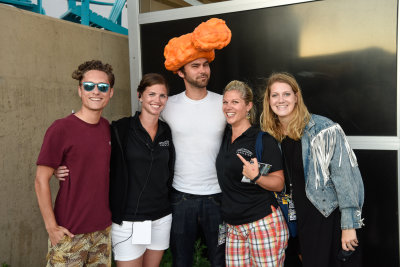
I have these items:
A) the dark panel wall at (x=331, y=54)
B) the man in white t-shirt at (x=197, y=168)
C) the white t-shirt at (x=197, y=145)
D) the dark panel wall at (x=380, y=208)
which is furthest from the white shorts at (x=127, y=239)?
the dark panel wall at (x=380, y=208)

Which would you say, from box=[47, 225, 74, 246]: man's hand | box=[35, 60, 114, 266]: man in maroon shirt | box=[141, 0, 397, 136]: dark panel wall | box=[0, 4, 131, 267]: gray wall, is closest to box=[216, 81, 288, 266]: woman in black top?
box=[35, 60, 114, 266]: man in maroon shirt

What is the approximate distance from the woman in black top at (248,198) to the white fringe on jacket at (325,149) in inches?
9.3

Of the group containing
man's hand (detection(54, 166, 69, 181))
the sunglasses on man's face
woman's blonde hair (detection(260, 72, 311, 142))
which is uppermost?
the sunglasses on man's face

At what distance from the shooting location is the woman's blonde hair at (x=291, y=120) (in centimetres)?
224

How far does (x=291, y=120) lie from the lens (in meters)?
→ 2.29

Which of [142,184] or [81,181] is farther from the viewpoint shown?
[142,184]

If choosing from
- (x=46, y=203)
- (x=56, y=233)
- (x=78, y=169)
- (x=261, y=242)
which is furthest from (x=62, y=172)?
(x=261, y=242)

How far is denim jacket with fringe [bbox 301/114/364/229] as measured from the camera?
2.05m

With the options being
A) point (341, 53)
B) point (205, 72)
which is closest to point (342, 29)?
point (341, 53)

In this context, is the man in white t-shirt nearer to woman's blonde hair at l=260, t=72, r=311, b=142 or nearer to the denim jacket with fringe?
woman's blonde hair at l=260, t=72, r=311, b=142

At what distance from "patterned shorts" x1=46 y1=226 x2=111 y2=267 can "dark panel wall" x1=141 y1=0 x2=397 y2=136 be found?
202 centimetres

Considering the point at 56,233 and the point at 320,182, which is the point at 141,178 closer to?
the point at 56,233

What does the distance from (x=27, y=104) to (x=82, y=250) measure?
2.29 m

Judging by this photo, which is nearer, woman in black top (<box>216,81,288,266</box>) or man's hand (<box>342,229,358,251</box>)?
man's hand (<box>342,229,358,251</box>)
